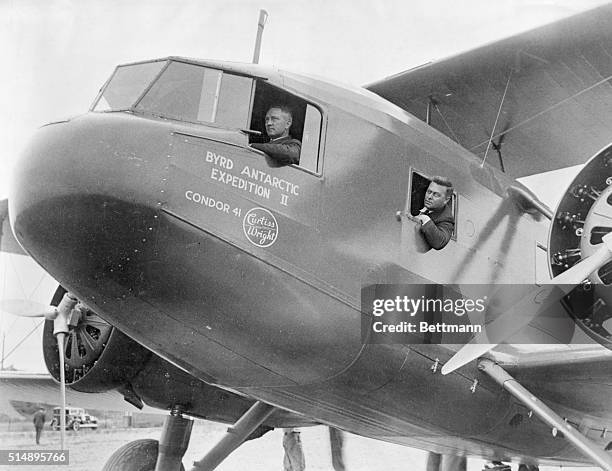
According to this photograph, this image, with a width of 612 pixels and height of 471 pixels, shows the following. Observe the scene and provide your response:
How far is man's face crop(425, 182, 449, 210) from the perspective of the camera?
210 inches

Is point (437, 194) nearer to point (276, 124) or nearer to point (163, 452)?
point (276, 124)

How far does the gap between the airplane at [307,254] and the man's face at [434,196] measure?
0.23 feet

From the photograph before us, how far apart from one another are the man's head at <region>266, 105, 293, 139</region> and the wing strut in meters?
2.55

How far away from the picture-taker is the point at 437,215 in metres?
5.36

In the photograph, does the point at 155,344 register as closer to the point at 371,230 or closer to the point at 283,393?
the point at 283,393

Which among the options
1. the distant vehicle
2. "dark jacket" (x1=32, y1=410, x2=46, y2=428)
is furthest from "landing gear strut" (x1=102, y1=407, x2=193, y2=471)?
the distant vehicle

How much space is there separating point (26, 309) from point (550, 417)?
4594 mm

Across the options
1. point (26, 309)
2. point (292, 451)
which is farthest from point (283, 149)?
point (292, 451)

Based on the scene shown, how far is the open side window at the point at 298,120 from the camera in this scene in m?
4.60

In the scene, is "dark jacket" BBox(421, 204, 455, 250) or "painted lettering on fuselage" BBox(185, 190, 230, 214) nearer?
"painted lettering on fuselage" BBox(185, 190, 230, 214)

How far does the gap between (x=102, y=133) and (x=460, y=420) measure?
3684mm

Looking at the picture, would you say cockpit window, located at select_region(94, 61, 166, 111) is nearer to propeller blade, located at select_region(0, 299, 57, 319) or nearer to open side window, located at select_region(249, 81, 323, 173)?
open side window, located at select_region(249, 81, 323, 173)

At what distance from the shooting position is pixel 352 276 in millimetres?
4676

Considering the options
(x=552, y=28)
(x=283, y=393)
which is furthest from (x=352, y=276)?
(x=552, y=28)
